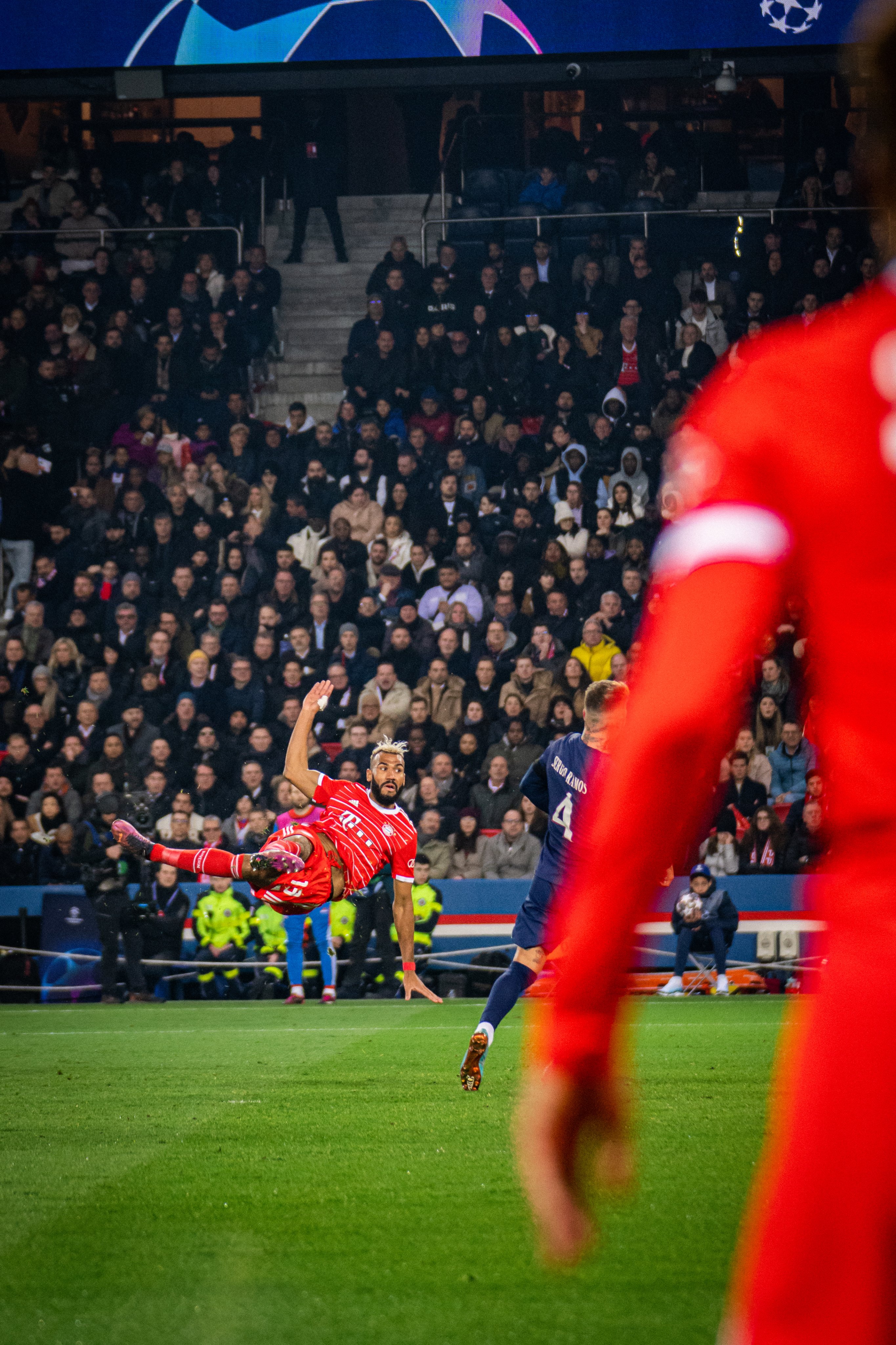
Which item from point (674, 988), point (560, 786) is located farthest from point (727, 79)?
point (560, 786)

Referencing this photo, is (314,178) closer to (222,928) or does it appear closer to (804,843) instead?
(222,928)

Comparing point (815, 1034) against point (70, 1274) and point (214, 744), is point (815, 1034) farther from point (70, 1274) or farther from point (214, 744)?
point (214, 744)


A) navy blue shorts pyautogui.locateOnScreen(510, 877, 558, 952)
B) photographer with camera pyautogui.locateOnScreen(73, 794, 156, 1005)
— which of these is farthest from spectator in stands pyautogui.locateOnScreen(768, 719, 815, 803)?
navy blue shorts pyautogui.locateOnScreen(510, 877, 558, 952)

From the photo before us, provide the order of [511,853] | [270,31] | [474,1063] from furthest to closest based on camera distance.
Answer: [270,31], [511,853], [474,1063]

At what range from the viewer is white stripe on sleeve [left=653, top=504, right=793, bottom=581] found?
54.9 inches

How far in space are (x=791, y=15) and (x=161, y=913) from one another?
12.6m

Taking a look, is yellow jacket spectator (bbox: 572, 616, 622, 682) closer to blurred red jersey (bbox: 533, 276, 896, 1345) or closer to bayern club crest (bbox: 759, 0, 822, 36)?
bayern club crest (bbox: 759, 0, 822, 36)

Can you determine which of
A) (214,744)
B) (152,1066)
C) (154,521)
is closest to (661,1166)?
(152,1066)

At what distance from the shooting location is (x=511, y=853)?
16188 mm

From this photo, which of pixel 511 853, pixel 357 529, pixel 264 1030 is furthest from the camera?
pixel 357 529

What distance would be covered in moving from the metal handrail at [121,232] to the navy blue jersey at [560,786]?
15121 millimetres

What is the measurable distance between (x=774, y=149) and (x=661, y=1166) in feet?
65.3

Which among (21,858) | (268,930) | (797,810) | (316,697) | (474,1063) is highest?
(316,697)

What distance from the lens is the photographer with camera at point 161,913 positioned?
15.7 m
